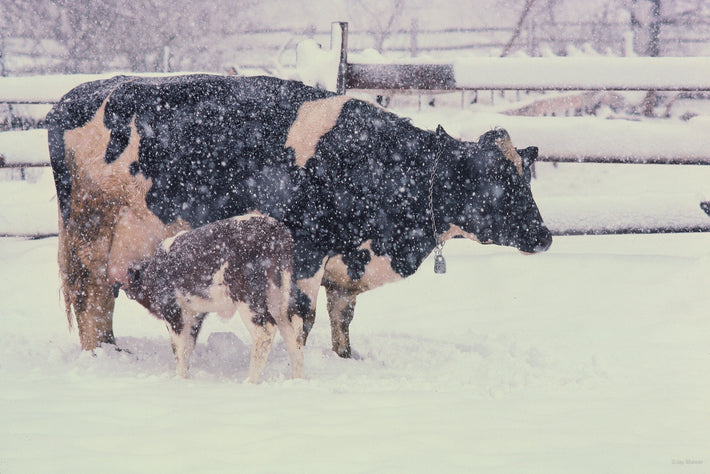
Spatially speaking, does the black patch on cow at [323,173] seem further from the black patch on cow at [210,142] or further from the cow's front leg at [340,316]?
the cow's front leg at [340,316]

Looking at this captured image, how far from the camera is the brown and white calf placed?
3.16 metres

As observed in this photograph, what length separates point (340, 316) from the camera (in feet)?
13.3

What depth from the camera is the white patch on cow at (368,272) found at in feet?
12.3

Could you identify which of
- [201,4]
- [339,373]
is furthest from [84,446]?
[201,4]

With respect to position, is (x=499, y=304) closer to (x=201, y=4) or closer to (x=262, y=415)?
(x=262, y=415)

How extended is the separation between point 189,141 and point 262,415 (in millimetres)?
1809

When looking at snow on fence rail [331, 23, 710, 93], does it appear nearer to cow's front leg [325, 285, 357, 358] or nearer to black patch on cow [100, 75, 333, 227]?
black patch on cow [100, 75, 333, 227]

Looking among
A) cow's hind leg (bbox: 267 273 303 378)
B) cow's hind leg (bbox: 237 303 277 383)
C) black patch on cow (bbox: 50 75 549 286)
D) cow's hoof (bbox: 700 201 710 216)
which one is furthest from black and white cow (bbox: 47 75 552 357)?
cow's hoof (bbox: 700 201 710 216)

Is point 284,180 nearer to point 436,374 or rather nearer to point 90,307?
point 436,374

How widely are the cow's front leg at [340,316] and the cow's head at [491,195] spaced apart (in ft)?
2.41

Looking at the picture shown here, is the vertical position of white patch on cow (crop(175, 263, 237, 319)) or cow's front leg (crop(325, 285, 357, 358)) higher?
white patch on cow (crop(175, 263, 237, 319))

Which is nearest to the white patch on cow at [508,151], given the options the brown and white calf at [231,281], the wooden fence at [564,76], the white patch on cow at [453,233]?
the white patch on cow at [453,233]

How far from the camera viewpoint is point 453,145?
3.85m

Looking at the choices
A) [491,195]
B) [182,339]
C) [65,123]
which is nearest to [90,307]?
[182,339]
